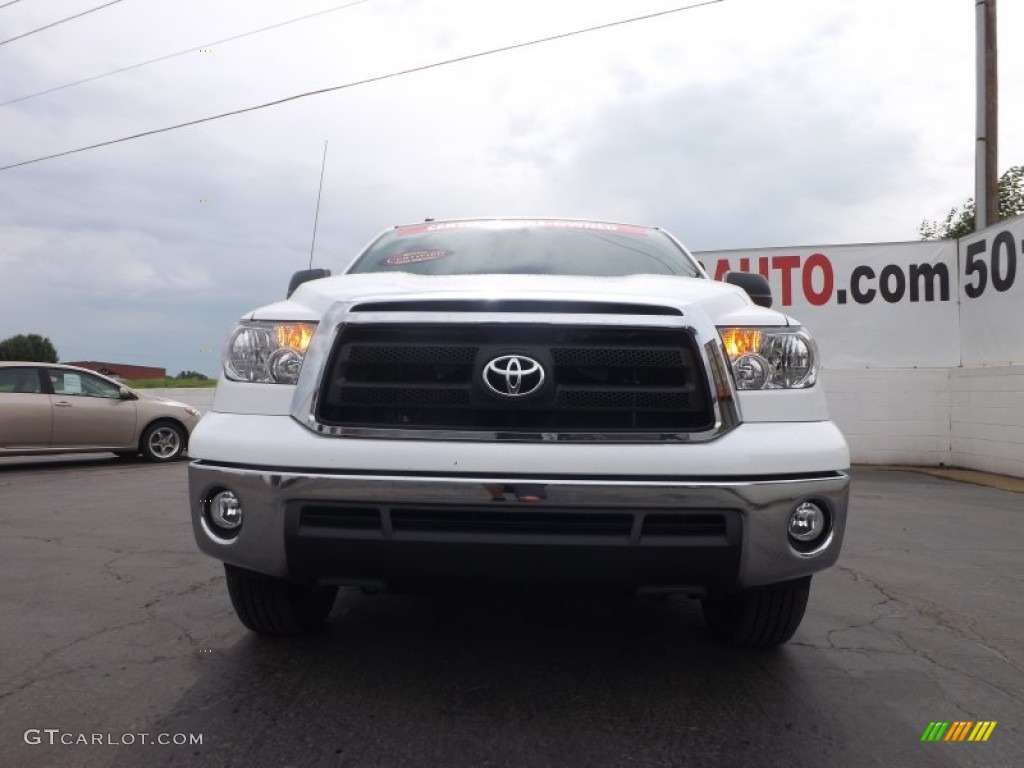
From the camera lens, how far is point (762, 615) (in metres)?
3.04

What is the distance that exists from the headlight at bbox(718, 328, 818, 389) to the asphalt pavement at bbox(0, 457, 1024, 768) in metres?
1.07

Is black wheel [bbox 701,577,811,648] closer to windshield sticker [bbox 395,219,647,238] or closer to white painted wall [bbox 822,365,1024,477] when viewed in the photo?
windshield sticker [bbox 395,219,647,238]

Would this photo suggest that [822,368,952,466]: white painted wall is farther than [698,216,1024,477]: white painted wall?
Yes

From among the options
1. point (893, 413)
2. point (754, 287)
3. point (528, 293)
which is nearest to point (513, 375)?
point (528, 293)

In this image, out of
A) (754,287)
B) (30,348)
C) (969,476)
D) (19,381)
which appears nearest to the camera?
(754,287)

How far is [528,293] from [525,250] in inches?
54.3

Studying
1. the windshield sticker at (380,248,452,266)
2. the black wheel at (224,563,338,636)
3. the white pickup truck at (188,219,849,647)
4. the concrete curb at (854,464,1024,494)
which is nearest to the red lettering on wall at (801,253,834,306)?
the concrete curb at (854,464,1024,494)

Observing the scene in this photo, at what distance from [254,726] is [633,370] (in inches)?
62.9

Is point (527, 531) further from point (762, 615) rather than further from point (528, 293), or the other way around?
point (762, 615)

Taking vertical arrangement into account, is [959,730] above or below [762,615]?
below

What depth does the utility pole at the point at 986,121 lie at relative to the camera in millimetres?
12156

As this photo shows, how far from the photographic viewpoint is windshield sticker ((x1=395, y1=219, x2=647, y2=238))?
447 centimetres

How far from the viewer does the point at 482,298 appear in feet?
8.80

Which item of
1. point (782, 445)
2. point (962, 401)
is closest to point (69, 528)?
point (782, 445)
